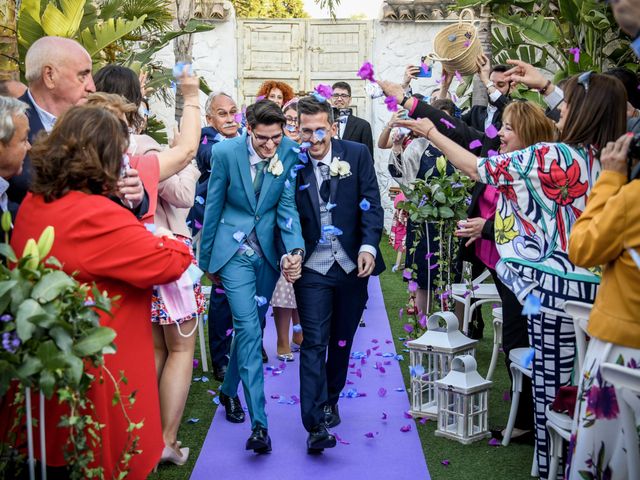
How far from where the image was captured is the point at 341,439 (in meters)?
5.53

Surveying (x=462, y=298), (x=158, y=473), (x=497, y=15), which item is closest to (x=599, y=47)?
(x=497, y=15)

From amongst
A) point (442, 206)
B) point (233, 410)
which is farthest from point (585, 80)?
point (233, 410)

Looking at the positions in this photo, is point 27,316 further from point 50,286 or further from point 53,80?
point 53,80

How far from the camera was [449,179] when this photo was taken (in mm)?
6203

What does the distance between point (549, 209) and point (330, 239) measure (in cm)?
163

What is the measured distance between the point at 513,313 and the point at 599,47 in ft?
26.3

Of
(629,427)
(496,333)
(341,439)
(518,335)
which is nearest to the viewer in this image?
(629,427)

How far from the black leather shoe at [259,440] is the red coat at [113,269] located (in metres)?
1.65

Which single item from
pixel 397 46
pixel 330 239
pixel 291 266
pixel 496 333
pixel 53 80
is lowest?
pixel 496 333

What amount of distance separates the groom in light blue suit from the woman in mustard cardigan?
2.36 meters

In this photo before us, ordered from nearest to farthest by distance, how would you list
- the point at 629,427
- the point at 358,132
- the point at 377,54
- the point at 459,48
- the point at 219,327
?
the point at 629,427 → the point at 219,327 → the point at 459,48 → the point at 358,132 → the point at 377,54

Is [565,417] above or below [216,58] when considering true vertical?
below

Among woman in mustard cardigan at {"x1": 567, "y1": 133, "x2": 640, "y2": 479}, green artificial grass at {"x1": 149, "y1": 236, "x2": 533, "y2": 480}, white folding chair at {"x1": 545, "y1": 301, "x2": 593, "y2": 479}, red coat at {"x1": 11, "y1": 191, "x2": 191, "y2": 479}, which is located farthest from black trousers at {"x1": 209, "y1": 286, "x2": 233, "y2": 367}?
woman in mustard cardigan at {"x1": 567, "y1": 133, "x2": 640, "y2": 479}

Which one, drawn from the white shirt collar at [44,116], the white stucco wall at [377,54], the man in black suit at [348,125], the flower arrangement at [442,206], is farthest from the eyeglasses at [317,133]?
the white stucco wall at [377,54]
